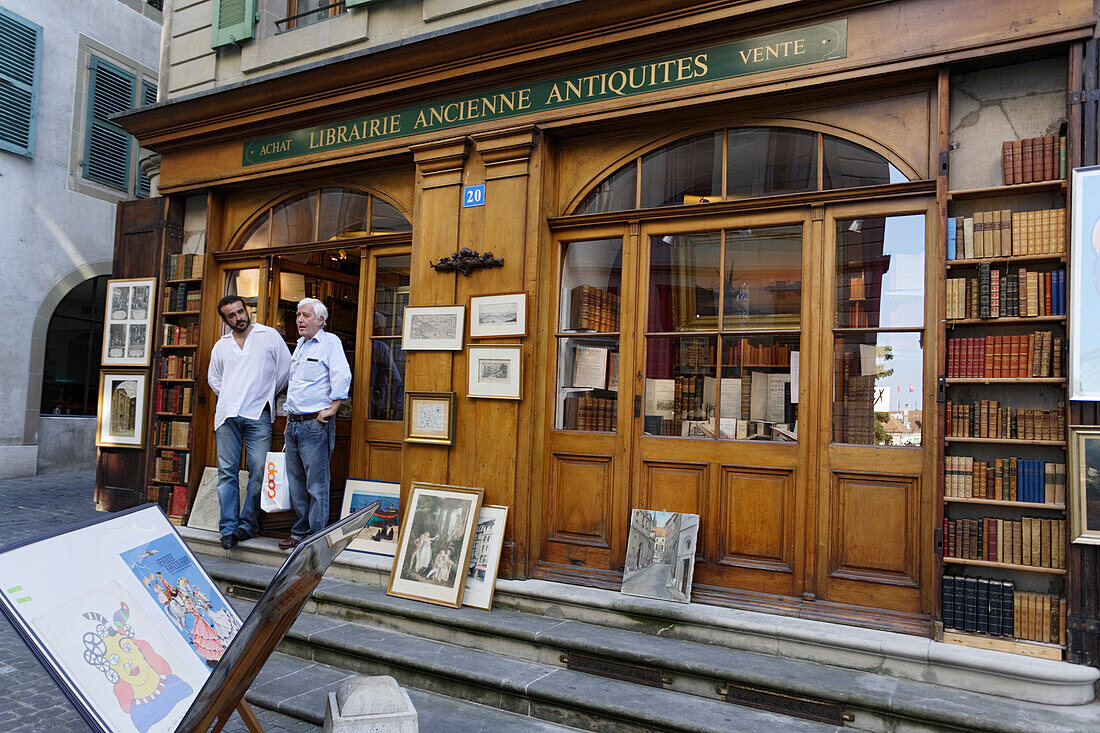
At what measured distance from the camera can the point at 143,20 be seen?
12.5 m

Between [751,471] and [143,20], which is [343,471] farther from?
[143,20]

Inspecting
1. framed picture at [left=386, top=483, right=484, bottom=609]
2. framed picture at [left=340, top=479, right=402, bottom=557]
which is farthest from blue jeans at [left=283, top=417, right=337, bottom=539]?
framed picture at [left=386, top=483, right=484, bottom=609]

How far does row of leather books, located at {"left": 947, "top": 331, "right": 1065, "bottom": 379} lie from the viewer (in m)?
3.80

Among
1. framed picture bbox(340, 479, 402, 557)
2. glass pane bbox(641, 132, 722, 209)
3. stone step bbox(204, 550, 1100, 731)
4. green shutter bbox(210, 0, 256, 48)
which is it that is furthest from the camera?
green shutter bbox(210, 0, 256, 48)

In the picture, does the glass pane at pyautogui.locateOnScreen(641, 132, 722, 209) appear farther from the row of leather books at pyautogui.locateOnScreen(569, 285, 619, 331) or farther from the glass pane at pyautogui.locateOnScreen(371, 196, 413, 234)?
the glass pane at pyautogui.locateOnScreen(371, 196, 413, 234)

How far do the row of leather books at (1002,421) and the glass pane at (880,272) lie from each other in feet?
1.81

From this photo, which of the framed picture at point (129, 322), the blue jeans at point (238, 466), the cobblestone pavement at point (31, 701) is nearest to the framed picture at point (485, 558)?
the cobblestone pavement at point (31, 701)

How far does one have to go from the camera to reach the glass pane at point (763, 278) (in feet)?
15.1

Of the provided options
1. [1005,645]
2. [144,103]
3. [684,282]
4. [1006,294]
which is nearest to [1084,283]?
[1006,294]

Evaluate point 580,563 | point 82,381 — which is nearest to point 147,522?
point 580,563

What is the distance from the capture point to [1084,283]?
3.67 meters

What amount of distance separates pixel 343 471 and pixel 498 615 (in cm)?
286

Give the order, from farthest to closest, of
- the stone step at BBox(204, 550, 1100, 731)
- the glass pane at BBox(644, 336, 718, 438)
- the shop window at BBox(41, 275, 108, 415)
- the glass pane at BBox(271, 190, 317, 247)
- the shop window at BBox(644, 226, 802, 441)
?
the shop window at BBox(41, 275, 108, 415) → the glass pane at BBox(271, 190, 317, 247) → the glass pane at BBox(644, 336, 718, 438) → the shop window at BBox(644, 226, 802, 441) → the stone step at BBox(204, 550, 1100, 731)

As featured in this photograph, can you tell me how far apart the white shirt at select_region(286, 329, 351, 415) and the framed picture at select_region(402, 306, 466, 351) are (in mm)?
592
